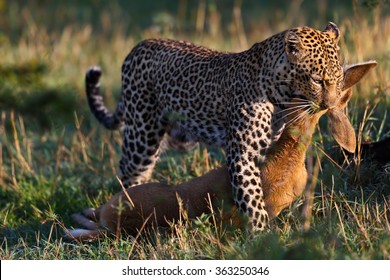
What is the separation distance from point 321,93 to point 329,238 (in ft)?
3.97

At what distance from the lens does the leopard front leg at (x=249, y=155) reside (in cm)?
673

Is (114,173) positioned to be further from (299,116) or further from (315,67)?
(315,67)

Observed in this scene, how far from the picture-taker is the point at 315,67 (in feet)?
21.3

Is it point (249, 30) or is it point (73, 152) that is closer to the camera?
point (73, 152)

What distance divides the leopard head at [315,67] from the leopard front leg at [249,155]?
1.18 ft

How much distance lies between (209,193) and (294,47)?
4.35 feet

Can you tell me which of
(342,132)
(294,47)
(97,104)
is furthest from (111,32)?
(342,132)

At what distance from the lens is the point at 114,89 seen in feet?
40.0

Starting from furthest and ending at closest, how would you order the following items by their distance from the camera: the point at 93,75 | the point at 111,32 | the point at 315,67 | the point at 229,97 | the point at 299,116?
the point at 111,32
the point at 93,75
the point at 229,97
the point at 299,116
the point at 315,67

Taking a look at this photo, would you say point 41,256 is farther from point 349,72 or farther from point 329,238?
point 349,72

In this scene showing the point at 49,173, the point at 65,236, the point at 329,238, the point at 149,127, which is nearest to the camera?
the point at 329,238

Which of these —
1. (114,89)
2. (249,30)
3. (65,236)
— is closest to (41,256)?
(65,236)

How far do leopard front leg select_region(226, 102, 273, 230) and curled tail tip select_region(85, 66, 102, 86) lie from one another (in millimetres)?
2192

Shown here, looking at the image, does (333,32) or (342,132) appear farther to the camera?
(333,32)
